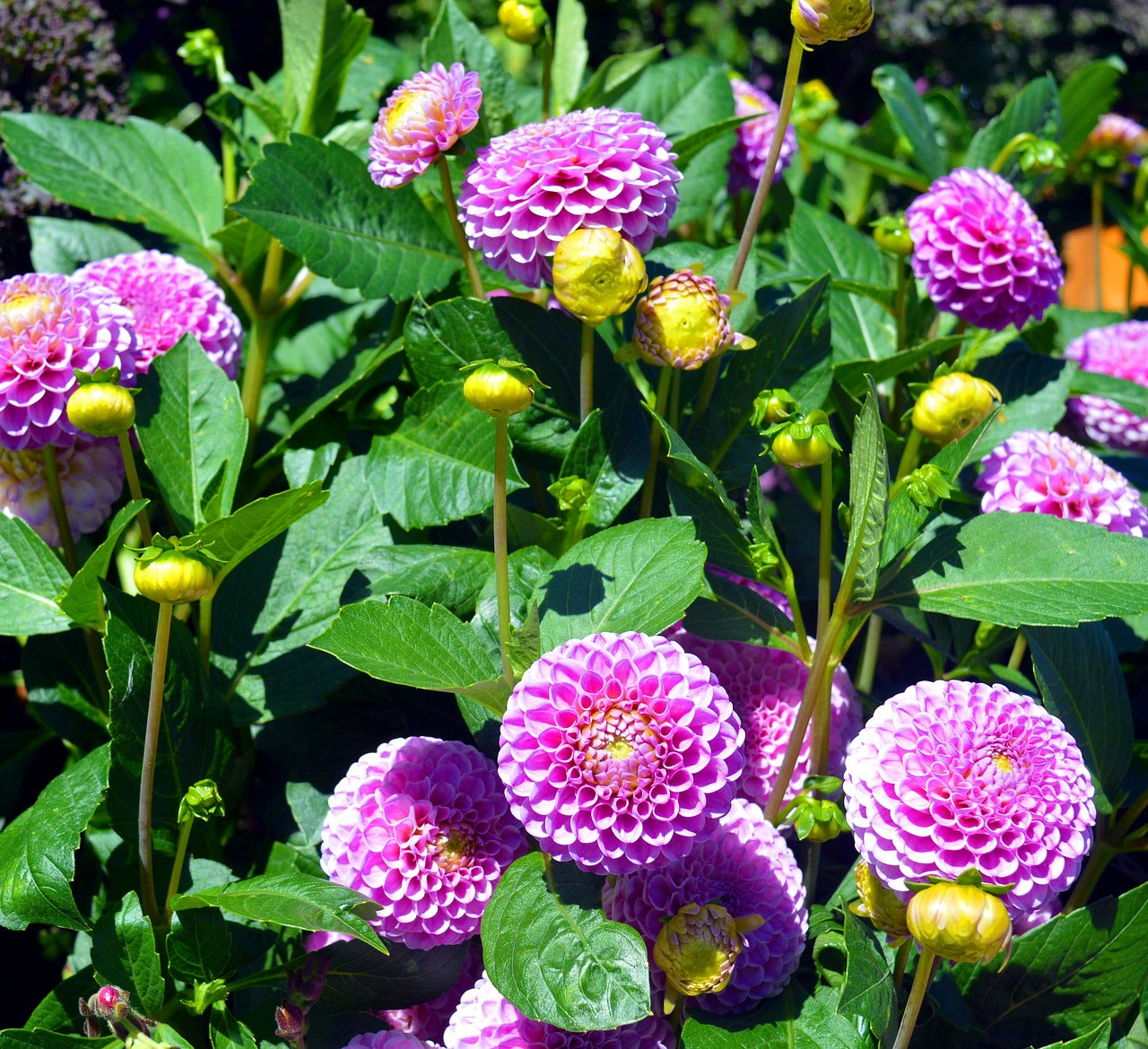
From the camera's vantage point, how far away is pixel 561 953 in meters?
0.65

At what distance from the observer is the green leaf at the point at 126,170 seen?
1.07m

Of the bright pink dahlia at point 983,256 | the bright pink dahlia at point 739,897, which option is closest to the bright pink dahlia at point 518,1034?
the bright pink dahlia at point 739,897

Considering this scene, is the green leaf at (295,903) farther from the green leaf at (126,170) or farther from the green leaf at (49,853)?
the green leaf at (126,170)

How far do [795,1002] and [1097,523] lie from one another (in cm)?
41

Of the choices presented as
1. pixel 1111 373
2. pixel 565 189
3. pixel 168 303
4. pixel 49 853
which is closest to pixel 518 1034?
pixel 49 853

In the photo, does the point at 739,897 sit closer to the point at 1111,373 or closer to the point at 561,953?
the point at 561,953

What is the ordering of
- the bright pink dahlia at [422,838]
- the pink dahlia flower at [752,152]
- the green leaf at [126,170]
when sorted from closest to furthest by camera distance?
the bright pink dahlia at [422,838]
the green leaf at [126,170]
the pink dahlia flower at [752,152]

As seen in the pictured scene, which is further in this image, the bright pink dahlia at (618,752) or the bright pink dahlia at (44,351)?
the bright pink dahlia at (44,351)

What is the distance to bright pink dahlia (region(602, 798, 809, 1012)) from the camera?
70 centimetres

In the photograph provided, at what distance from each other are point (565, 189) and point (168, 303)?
0.40 metres

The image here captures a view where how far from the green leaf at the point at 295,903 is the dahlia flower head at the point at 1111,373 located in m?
0.89

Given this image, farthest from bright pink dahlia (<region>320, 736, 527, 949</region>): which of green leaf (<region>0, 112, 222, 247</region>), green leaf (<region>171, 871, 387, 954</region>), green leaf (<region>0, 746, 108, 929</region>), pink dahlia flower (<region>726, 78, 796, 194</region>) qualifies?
pink dahlia flower (<region>726, 78, 796, 194</region>)

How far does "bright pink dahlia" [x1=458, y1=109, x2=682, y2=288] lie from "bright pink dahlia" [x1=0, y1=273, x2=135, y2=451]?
0.93 feet

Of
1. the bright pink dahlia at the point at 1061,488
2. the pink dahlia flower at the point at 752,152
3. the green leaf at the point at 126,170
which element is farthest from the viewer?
the pink dahlia flower at the point at 752,152
